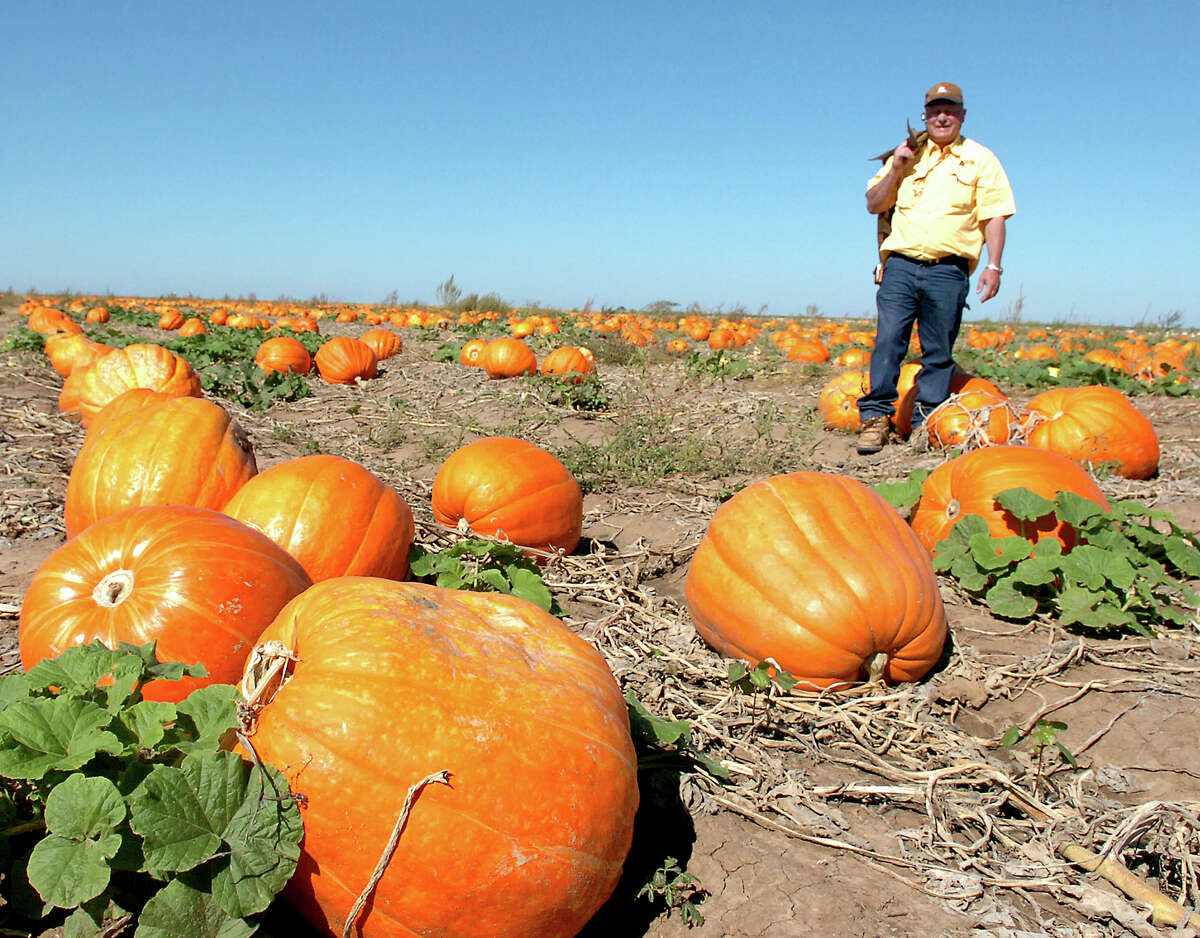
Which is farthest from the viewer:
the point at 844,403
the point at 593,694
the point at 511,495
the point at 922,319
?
the point at 844,403

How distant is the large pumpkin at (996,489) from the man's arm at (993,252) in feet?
7.91

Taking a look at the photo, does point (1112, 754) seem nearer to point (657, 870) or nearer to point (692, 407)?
point (657, 870)

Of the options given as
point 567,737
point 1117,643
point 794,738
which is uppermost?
point 567,737

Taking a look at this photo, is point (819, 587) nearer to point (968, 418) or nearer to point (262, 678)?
point (262, 678)

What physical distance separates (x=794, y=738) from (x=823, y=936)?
0.83m

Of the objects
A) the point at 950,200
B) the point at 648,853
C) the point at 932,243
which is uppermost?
the point at 950,200

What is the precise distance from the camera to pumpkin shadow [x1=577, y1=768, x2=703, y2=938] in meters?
1.70

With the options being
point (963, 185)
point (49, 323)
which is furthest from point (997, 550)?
point (49, 323)

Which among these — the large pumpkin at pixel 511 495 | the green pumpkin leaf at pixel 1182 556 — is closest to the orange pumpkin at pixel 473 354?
the large pumpkin at pixel 511 495

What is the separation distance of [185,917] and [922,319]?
6113 mm

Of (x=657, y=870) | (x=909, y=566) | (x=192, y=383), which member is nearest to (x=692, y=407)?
(x=192, y=383)

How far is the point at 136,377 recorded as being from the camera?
559cm

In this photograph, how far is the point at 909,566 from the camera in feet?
8.79

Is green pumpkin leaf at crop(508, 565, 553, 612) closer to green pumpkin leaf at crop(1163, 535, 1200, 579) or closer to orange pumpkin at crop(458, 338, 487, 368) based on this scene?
green pumpkin leaf at crop(1163, 535, 1200, 579)
